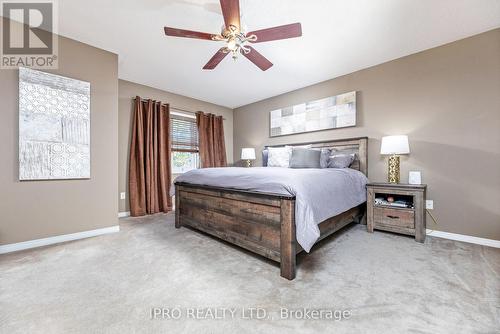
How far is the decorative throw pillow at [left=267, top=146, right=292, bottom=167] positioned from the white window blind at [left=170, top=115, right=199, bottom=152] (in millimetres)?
1870

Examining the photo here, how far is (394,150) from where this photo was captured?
2.64 m

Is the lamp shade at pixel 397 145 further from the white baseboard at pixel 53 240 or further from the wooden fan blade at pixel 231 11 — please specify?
the white baseboard at pixel 53 240

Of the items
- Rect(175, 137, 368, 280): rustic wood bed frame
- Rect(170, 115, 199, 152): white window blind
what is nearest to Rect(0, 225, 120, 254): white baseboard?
Rect(175, 137, 368, 280): rustic wood bed frame

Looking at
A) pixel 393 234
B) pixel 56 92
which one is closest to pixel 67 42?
pixel 56 92

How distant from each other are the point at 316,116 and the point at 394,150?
60.6 inches

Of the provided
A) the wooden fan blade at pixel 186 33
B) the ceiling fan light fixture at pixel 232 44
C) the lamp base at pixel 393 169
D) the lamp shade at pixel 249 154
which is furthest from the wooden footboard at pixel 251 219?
the lamp shade at pixel 249 154

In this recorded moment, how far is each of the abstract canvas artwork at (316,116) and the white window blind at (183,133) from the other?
177 cm

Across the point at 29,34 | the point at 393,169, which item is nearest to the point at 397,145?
the point at 393,169

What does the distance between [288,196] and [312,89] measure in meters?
3.00

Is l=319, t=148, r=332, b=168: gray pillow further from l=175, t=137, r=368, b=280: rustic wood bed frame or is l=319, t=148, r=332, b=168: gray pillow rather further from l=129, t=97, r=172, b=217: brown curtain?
l=129, t=97, r=172, b=217: brown curtain

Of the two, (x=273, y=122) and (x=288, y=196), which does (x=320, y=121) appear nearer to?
(x=273, y=122)

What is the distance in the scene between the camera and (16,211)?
223cm

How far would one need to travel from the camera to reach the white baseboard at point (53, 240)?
2.18 metres

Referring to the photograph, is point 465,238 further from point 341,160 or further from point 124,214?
point 124,214
